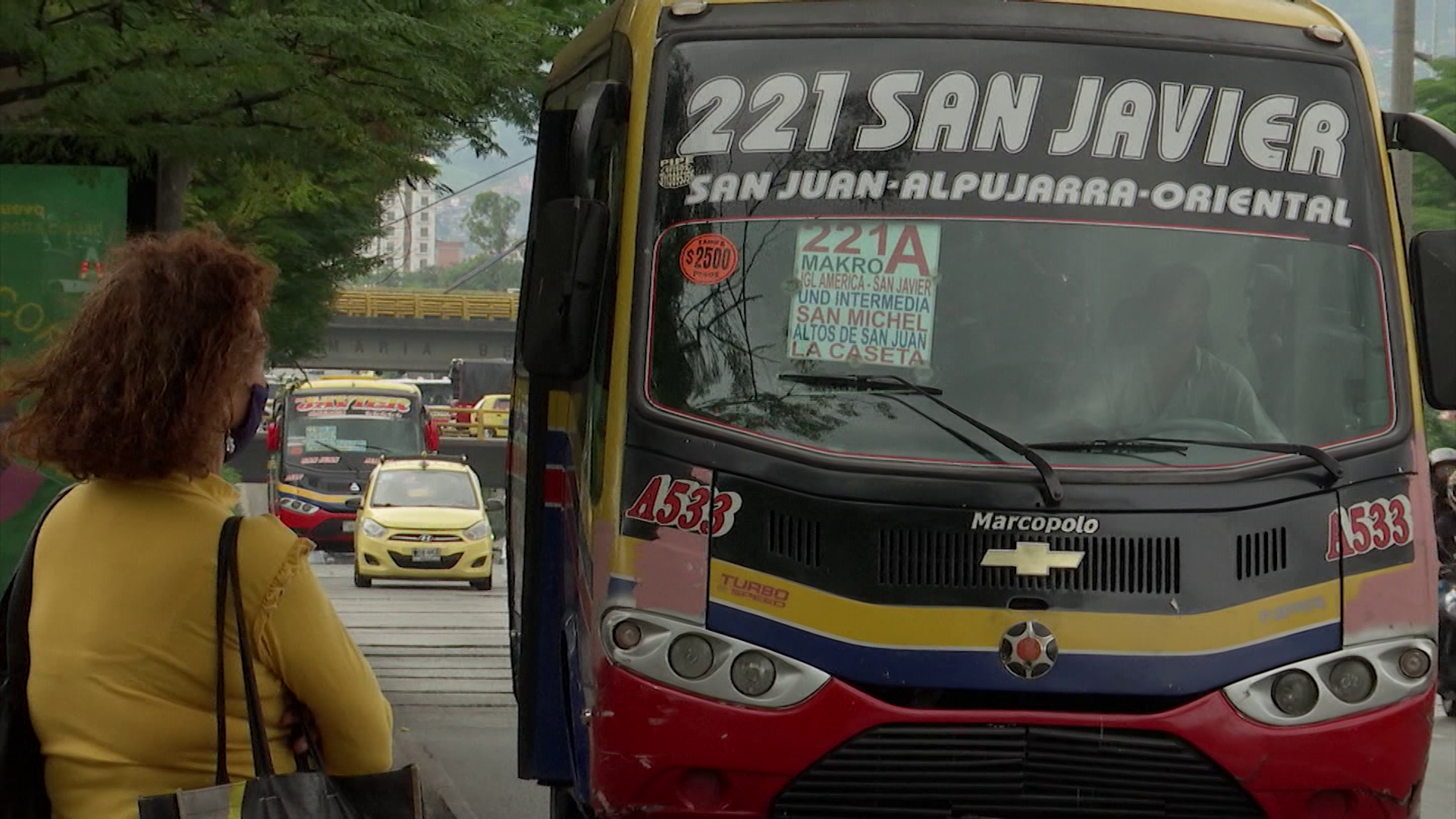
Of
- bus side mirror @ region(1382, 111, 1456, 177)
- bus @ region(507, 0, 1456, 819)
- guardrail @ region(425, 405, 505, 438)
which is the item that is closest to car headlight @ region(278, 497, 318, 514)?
guardrail @ region(425, 405, 505, 438)

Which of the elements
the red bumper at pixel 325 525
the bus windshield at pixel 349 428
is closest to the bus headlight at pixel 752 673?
the red bumper at pixel 325 525

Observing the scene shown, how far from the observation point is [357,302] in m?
88.7

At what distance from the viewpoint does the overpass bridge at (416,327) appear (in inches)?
3521

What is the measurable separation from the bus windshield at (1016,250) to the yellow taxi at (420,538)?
79.8ft

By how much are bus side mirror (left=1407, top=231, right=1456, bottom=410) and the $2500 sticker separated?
6.69ft

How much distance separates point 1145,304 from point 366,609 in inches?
671

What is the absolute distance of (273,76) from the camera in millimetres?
8625

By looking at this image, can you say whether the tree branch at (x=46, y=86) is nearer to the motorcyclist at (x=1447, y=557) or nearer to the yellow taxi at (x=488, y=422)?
the motorcyclist at (x=1447, y=557)

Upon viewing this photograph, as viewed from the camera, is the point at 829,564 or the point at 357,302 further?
the point at 357,302

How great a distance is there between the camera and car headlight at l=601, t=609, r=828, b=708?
610 cm

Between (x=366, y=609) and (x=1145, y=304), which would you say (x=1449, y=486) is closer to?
(x=1145, y=304)

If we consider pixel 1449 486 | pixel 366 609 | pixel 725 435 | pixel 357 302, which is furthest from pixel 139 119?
pixel 357 302

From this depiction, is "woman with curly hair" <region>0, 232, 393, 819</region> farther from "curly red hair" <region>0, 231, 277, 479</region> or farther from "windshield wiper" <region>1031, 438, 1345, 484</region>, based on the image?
"windshield wiper" <region>1031, 438, 1345, 484</region>

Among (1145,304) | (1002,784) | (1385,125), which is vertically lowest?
(1002,784)
